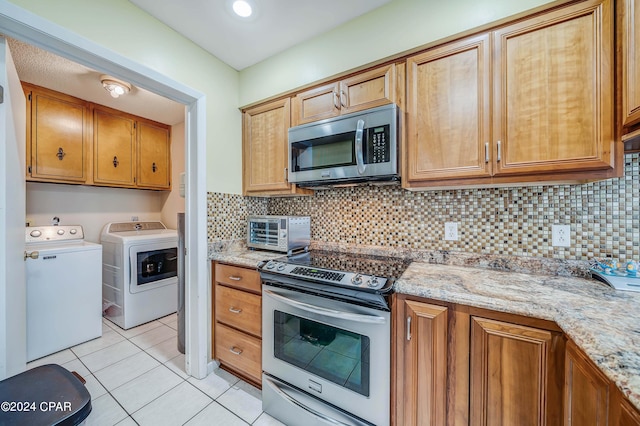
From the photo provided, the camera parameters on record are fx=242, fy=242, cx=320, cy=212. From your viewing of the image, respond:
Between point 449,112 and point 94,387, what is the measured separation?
2963 millimetres

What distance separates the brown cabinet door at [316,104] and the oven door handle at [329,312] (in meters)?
1.23

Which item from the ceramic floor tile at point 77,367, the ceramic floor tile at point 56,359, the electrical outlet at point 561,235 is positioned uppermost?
the electrical outlet at point 561,235

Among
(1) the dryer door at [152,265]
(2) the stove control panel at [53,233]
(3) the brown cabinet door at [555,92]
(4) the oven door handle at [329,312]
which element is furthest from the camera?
(1) the dryer door at [152,265]

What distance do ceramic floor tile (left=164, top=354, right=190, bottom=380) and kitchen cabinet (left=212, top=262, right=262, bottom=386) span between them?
0.27 m

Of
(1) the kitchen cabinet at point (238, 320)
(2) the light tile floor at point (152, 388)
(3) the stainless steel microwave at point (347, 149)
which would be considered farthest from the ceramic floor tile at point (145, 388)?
(3) the stainless steel microwave at point (347, 149)

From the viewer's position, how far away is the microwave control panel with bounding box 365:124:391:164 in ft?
4.63

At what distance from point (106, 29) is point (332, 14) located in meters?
1.30

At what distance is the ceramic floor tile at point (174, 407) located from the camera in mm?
1454

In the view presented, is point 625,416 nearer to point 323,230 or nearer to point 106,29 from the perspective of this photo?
point 323,230

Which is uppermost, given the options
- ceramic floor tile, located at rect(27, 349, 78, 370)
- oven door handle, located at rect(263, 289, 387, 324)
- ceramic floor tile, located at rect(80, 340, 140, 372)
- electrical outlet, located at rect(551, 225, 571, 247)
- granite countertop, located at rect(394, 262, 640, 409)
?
electrical outlet, located at rect(551, 225, 571, 247)

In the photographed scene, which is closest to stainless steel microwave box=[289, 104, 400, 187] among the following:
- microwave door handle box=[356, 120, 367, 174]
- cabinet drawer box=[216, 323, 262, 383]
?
microwave door handle box=[356, 120, 367, 174]

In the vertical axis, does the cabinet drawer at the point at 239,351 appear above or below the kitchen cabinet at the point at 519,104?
below

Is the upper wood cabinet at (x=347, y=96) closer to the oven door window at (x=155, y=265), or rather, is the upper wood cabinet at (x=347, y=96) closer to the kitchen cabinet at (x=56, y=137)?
the oven door window at (x=155, y=265)

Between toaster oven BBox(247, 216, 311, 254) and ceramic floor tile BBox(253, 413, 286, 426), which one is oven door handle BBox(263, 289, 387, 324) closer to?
toaster oven BBox(247, 216, 311, 254)
